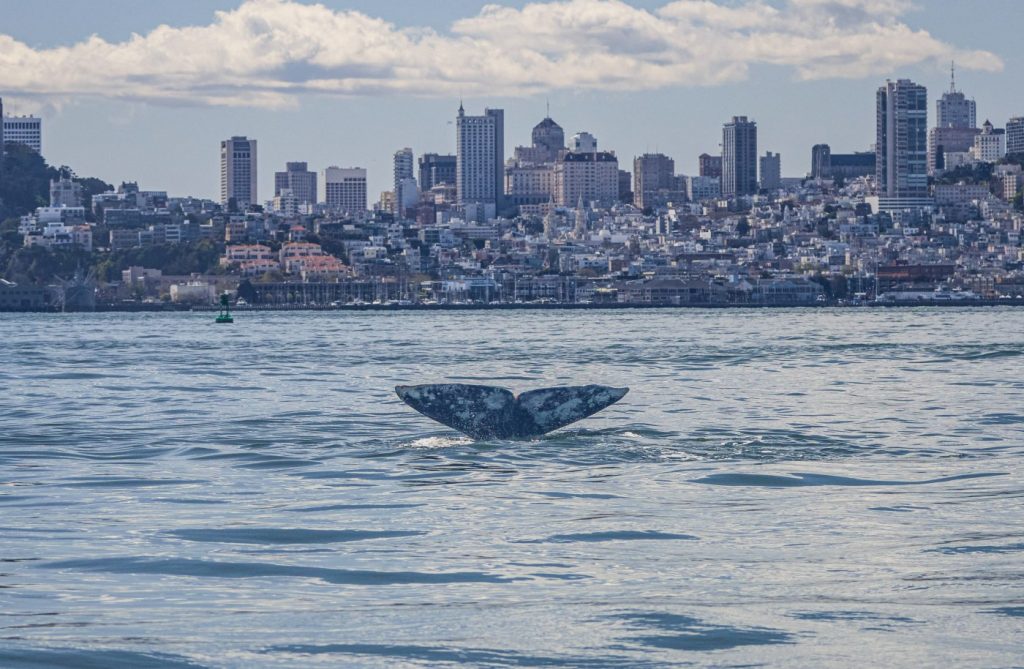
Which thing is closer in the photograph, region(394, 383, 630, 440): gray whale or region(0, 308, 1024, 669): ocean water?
region(0, 308, 1024, 669): ocean water

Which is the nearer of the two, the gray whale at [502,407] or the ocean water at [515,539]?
the ocean water at [515,539]

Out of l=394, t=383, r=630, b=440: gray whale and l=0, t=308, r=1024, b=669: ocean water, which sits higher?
l=394, t=383, r=630, b=440: gray whale

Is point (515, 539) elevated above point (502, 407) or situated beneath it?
situated beneath

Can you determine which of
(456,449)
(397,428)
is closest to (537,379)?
(397,428)

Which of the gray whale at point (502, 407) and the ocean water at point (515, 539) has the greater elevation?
the gray whale at point (502, 407)
